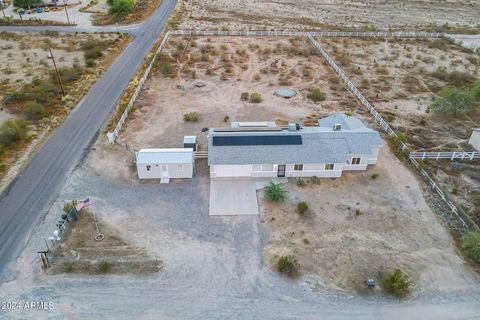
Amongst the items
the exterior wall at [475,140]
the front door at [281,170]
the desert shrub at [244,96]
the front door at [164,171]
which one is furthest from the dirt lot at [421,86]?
the front door at [164,171]

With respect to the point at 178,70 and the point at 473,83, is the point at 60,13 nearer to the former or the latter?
the point at 178,70

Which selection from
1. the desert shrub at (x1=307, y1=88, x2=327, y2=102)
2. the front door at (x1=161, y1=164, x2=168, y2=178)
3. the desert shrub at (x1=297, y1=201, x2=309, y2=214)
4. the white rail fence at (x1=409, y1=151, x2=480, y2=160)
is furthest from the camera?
the desert shrub at (x1=307, y1=88, x2=327, y2=102)

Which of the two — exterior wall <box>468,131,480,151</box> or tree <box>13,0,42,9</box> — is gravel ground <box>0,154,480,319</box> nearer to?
exterior wall <box>468,131,480,151</box>

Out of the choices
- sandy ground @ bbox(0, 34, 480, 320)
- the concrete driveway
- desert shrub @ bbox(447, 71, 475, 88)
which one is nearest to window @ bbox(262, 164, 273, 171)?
the concrete driveway

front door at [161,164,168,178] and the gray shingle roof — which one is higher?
the gray shingle roof

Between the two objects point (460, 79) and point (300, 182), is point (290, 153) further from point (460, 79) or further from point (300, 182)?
point (460, 79)

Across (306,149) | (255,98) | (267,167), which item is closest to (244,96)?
(255,98)

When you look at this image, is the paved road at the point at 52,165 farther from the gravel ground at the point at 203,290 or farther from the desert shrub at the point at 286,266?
the desert shrub at the point at 286,266
